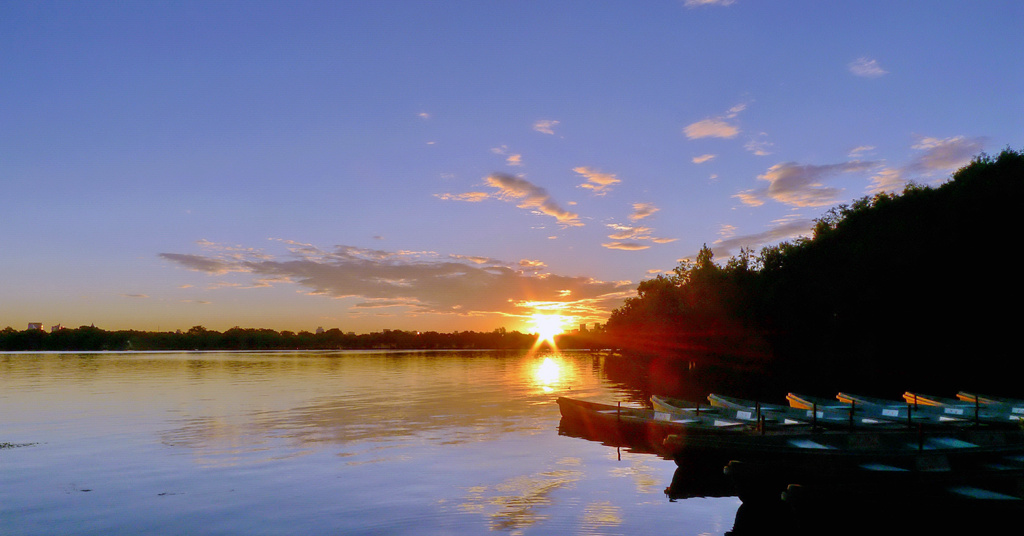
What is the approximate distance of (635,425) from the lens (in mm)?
29250

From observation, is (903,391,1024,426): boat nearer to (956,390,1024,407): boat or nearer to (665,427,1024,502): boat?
(956,390,1024,407): boat

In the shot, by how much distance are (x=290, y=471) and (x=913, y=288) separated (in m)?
62.5

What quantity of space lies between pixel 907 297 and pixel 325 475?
62146 millimetres

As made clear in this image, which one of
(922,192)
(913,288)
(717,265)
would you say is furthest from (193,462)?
(717,265)

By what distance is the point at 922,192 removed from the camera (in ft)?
229

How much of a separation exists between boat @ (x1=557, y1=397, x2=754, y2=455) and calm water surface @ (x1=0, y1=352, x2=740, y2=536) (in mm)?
1148

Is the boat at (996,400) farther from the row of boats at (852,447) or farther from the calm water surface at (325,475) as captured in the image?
the calm water surface at (325,475)

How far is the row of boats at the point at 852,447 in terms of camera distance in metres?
15.3

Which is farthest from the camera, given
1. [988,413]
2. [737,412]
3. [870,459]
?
[988,413]

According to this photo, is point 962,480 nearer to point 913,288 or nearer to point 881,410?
point 881,410

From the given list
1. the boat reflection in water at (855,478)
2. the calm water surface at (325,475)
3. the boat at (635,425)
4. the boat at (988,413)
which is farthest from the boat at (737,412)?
the boat at (988,413)

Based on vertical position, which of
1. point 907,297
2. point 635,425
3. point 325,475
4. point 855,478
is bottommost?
point 325,475

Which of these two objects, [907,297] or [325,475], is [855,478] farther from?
[907,297]

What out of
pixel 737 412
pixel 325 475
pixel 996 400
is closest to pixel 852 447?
pixel 737 412
